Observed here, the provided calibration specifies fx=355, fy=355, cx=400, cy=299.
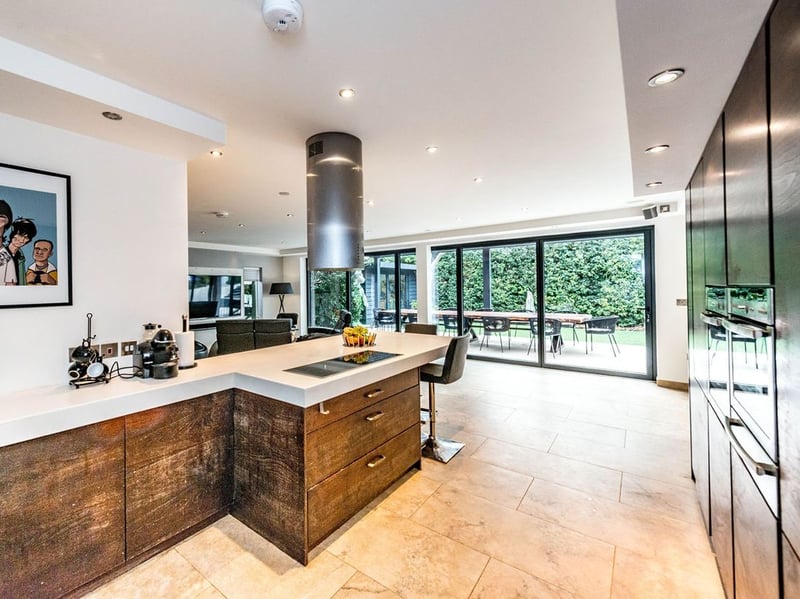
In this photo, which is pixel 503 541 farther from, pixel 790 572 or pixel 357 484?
pixel 790 572

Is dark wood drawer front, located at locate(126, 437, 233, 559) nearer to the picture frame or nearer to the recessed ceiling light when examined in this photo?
the picture frame

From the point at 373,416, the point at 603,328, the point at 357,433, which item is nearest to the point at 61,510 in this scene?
the point at 357,433

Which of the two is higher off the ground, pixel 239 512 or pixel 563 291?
pixel 563 291

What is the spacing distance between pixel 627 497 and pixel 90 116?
4051mm

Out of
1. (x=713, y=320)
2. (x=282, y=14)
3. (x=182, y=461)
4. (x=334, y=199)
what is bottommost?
(x=182, y=461)

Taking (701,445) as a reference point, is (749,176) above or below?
above

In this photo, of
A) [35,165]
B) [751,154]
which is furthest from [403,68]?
[35,165]

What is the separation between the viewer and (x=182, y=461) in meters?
1.96

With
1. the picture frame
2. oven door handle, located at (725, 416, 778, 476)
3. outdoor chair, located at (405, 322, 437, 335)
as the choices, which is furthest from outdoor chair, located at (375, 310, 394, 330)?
oven door handle, located at (725, 416, 778, 476)

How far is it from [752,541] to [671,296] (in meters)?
4.49

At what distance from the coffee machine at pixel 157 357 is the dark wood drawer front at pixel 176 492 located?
1.49ft

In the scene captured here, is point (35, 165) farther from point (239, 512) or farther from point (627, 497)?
point (627, 497)

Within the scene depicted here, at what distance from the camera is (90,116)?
6.38 feet

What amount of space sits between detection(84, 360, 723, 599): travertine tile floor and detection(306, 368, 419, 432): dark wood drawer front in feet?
2.30
